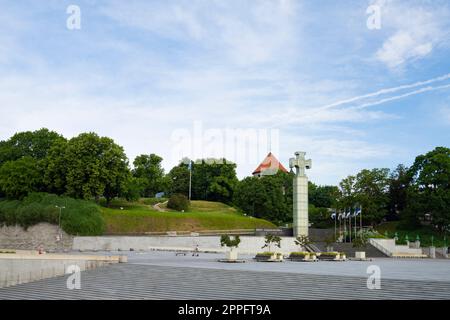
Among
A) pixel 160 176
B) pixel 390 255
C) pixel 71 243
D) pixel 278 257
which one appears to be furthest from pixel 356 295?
pixel 160 176

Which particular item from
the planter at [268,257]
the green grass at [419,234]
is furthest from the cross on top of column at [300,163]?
Result: the planter at [268,257]

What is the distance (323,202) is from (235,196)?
2269 cm

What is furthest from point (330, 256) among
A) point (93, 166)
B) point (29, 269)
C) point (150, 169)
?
point (150, 169)

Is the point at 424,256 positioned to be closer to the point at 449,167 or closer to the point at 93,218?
the point at 449,167

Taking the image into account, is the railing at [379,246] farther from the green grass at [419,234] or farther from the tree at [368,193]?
the tree at [368,193]

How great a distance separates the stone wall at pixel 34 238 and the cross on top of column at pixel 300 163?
91.1 ft

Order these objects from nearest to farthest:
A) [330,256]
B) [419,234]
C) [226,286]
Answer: [226,286], [330,256], [419,234]

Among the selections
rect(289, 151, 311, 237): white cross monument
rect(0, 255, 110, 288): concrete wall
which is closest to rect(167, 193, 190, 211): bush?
rect(289, 151, 311, 237): white cross monument

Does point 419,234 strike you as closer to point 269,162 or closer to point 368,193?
point 368,193

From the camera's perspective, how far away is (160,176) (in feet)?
299

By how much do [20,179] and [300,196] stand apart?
3620cm

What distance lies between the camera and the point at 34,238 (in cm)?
5575

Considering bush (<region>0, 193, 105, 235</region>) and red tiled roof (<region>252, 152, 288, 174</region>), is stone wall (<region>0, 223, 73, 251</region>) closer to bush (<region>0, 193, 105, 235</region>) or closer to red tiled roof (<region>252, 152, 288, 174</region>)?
bush (<region>0, 193, 105, 235</region>)

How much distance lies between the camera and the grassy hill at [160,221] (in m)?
59.3
